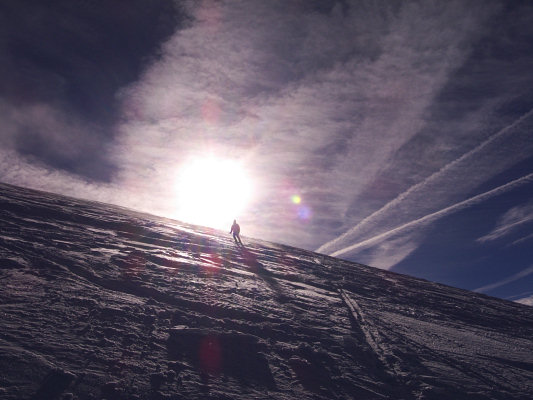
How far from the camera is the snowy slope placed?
8.43 ft

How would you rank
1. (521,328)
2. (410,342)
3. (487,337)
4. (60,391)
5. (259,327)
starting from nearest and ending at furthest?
1. (60,391)
2. (259,327)
3. (410,342)
4. (487,337)
5. (521,328)

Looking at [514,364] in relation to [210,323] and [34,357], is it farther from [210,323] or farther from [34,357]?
[34,357]

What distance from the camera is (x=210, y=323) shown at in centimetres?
380

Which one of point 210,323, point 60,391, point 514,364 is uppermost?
point 514,364

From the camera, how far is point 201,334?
3.48m

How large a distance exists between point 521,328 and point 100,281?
10441 millimetres

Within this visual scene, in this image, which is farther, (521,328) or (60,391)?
(521,328)

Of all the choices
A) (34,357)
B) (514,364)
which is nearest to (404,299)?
(514,364)

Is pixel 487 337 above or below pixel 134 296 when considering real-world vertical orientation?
above

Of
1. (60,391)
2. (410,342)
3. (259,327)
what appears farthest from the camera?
(410,342)

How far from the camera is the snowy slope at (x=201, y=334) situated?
2.57m

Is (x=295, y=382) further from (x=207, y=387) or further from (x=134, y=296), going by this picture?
(x=134, y=296)

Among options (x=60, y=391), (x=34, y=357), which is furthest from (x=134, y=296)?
(x=60, y=391)

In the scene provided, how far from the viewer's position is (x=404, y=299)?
25.8ft
